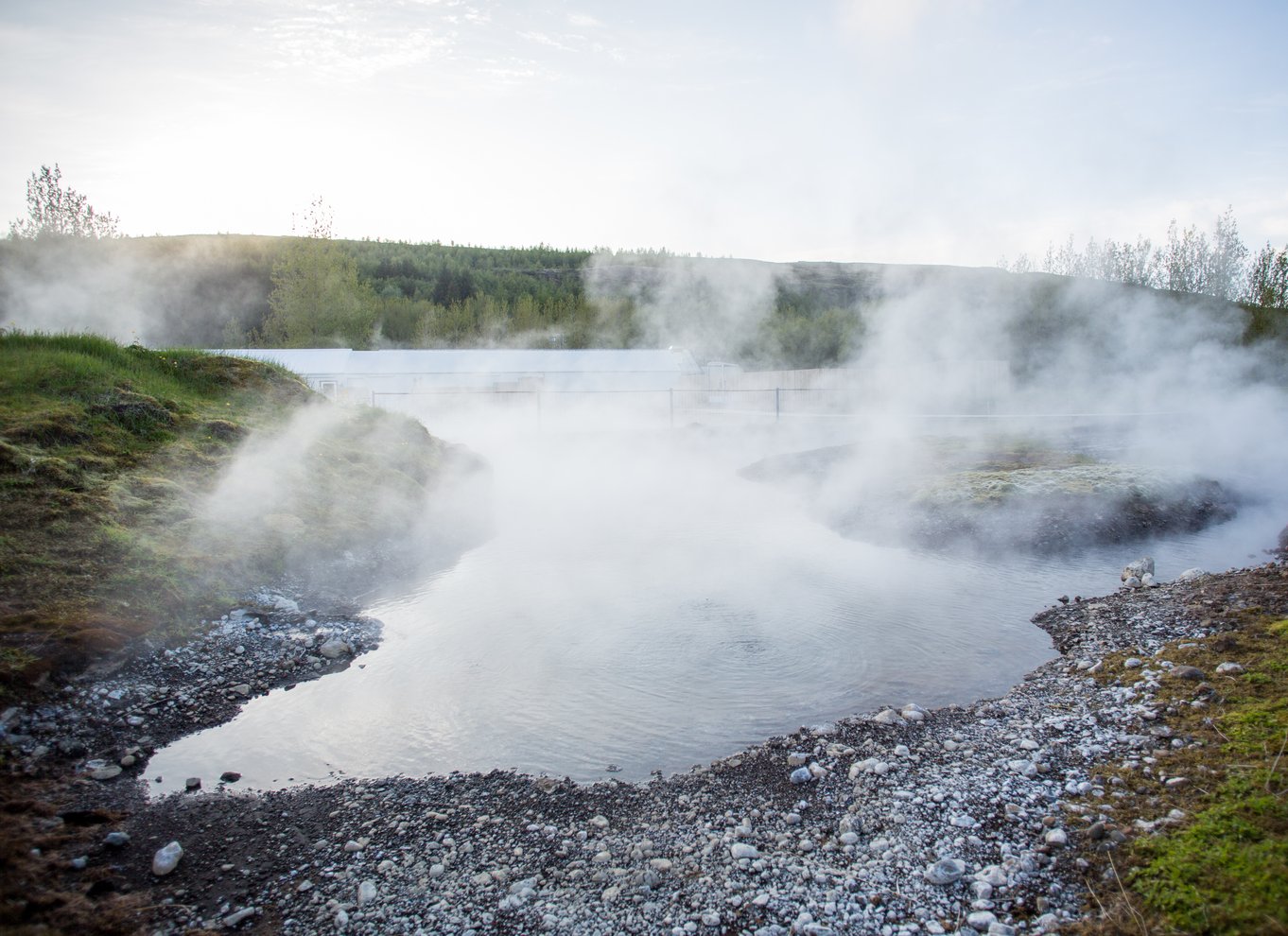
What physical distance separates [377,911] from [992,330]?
98.5ft

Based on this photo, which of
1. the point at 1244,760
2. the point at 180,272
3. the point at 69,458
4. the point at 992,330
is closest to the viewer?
the point at 1244,760

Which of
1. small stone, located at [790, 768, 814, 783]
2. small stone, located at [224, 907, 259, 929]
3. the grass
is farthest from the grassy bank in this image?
the grass

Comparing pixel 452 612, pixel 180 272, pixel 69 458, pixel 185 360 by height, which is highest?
pixel 180 272

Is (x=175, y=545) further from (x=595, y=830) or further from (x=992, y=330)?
(x=992, y=330)

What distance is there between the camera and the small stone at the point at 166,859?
409 centimetres

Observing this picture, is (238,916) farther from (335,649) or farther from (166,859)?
(335,649)

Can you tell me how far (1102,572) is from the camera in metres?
10.7

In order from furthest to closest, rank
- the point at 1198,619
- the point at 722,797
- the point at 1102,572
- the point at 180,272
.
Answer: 1. the point at 180,272
2. the point at 1102,572
3. the point at 1198,619
4. the point at 722,797

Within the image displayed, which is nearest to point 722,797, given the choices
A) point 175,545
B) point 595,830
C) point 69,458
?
point 595,830

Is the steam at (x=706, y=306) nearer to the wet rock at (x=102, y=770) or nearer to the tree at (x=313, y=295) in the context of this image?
the tree at (x=313, y=295)

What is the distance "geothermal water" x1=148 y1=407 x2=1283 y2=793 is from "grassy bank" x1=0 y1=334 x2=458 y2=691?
1682mm

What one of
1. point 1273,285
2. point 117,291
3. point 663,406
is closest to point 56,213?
point 117,291

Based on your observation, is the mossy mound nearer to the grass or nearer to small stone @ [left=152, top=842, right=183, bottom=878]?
the grass

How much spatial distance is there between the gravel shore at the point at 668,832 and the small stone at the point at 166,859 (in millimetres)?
36
